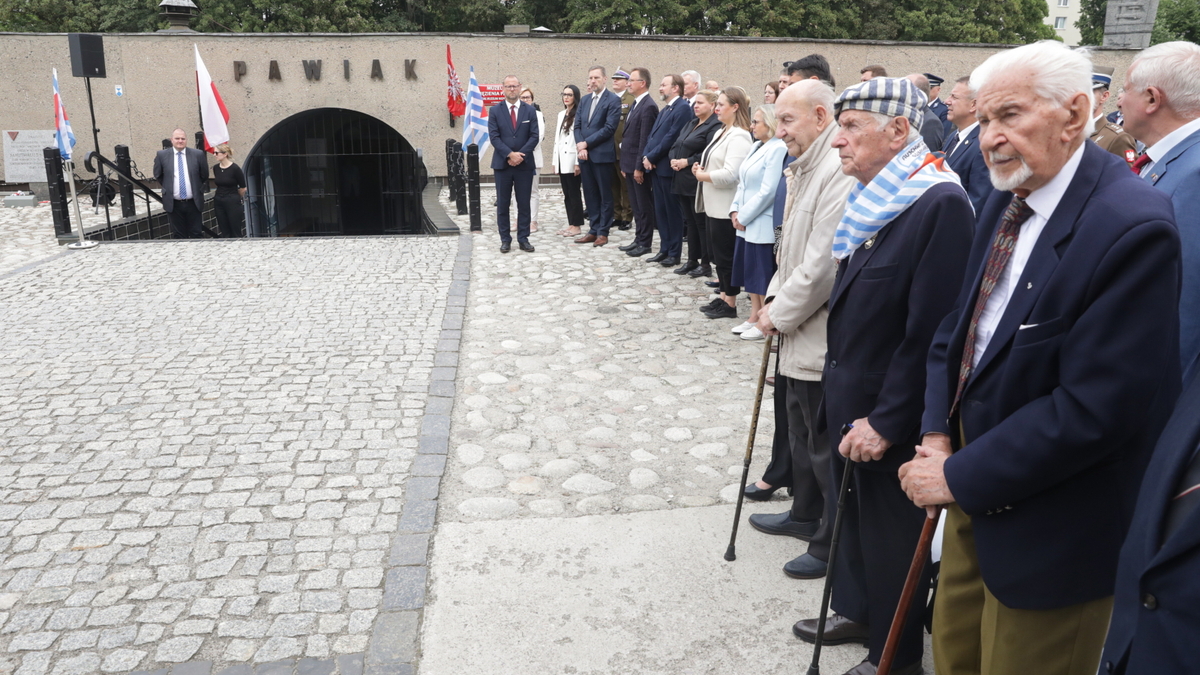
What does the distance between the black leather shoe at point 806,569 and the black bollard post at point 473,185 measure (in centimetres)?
A: 963

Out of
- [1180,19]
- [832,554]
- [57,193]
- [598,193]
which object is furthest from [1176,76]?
[1180,19]

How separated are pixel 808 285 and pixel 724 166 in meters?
4.17

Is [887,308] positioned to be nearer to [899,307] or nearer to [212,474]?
[899,307]

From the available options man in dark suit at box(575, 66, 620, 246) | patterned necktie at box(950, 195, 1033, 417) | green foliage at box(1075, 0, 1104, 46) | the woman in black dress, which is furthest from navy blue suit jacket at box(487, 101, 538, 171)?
green foliage at box(1075, 0, 1104, 46)

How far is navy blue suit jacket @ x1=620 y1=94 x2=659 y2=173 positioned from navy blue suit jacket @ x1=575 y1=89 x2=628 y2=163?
39 centimetres

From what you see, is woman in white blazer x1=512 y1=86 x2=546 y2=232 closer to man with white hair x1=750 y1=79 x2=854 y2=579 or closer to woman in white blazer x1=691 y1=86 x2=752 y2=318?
woman in white blazer x1=691 y1=86 x2=752 y2=318

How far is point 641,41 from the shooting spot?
66.5 ft

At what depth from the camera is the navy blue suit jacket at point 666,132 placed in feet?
30.7

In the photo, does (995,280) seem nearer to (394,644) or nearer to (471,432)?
(394,644)

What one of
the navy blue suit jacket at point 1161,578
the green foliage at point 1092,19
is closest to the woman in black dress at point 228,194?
the navy blue suit jacket at point 1161,578

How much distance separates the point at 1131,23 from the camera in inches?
857

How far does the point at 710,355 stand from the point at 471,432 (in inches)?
87.5

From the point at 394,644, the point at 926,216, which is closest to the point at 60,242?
the point at 394,644

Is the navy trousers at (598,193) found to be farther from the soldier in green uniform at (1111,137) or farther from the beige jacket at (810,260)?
the beige jacket at (810,260)
